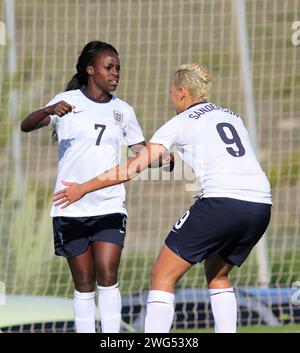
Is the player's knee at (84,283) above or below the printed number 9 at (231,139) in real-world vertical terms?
below

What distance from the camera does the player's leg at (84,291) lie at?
6078 mm

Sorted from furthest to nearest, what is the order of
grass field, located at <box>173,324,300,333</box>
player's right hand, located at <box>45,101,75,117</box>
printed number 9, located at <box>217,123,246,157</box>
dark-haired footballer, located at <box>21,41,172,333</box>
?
1. grass field, located at <box>173,324,300,333</box>
2. dark-haired footballer, located at <box>21,41,172,333</box>
3. player's right hand, located at <box>45,101,75,117</box>
4. printed number 9, located at <box>217,123,246,157</box>

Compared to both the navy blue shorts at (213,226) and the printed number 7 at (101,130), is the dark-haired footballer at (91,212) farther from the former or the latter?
the navy blue shorts at (213,226)

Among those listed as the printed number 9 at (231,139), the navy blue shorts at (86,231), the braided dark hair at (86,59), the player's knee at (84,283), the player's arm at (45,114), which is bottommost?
the player's knee at (84,283)

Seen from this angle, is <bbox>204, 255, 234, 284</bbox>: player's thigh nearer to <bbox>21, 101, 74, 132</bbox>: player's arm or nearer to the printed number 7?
the printed number 7

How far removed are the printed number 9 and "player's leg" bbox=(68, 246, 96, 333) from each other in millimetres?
1205

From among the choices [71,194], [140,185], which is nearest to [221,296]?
[71,194]

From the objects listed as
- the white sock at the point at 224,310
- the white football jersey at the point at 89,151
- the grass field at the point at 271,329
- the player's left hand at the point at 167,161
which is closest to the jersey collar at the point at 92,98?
the white football jersey at the point at 89,151

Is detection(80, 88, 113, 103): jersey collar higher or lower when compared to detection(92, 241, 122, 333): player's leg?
higher

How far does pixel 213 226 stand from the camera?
5371 mm

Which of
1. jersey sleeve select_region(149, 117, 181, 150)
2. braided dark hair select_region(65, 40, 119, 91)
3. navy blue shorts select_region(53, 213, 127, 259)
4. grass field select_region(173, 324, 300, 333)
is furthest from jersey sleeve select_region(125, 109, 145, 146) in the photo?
grass field select_region(173, 324, 300, 333)

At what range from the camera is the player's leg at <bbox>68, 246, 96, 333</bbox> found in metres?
6.08

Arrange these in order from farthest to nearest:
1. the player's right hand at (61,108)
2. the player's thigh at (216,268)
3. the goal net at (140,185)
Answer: the goal net at (140,185) < the player's right hand at (61,108) < the player's thigh at (216,268)

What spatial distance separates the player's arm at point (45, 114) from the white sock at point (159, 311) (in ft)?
4.01
